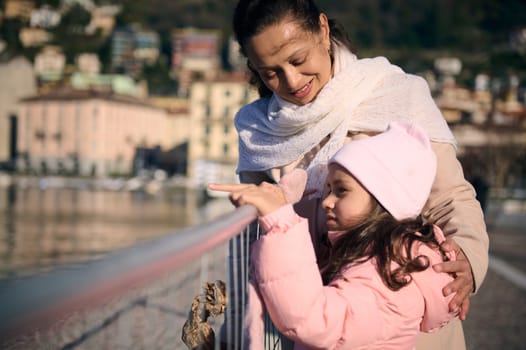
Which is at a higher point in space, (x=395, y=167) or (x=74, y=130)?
(x=395, y=167)

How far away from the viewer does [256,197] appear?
129cm

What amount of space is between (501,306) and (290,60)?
21.2 feet

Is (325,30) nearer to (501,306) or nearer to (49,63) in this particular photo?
(501,306)

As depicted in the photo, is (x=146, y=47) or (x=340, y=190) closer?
(x=340, y=190)

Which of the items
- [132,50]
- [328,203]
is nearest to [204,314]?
[328,203]

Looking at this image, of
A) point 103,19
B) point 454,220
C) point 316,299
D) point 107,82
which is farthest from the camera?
point 103,19

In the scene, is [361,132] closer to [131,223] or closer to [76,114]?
[131,223]

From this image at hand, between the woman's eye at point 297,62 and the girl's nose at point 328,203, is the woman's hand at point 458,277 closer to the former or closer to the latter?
the girl's nose at point 328,203

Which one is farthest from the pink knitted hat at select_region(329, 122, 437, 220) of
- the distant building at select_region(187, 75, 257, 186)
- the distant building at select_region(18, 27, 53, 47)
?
the distant building at select_region(18, 27, 53, 47)

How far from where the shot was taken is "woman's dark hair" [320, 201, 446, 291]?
4.47 ft

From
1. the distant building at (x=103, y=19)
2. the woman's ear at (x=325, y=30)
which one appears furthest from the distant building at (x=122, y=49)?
the woman's ear at (x=325, y=30)

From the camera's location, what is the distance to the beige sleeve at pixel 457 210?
1.57 metres

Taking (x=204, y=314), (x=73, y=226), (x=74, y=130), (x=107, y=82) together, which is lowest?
(x=74, y=130)

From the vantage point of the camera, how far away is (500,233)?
1761 cm
